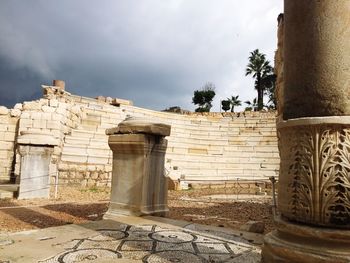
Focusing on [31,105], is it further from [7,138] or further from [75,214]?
[75,214]

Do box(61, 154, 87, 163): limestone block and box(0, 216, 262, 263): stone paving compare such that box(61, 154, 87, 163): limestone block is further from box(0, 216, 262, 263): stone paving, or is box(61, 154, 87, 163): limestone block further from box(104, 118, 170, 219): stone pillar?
box(0, 216, 262, 263): stone paving

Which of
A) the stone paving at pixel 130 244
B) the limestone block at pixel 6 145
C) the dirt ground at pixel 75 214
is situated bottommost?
the dirt ground at pixel 75 214

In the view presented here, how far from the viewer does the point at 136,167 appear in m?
5.12

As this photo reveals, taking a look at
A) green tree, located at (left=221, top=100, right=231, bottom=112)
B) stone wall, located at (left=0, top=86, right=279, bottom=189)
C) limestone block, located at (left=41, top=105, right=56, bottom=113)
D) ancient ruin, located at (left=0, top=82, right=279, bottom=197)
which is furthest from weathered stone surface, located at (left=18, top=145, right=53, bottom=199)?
green tree, located at (left=221, top=100, right=231, bottom=112)

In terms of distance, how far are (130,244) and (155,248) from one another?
0.30 metres

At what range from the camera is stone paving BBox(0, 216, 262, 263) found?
2.94 m

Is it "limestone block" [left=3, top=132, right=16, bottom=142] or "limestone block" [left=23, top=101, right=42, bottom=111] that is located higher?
"limestone block" [left=23, top=101, right=42, bottom=111]

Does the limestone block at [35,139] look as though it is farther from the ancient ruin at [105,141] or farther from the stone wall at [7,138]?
the stone wall at [7,138]

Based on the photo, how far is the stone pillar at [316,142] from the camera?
2.10 metres

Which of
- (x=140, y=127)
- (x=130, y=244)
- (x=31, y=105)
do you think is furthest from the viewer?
(x=31, y=105)

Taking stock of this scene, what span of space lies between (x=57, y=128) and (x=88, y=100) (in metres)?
6.41

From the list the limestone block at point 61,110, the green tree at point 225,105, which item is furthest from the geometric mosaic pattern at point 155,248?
the green tree at point 225,105

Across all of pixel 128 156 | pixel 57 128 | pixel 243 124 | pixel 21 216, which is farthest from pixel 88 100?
pixel 128 156

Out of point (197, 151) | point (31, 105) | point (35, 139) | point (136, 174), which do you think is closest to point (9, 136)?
point (31, 105)
